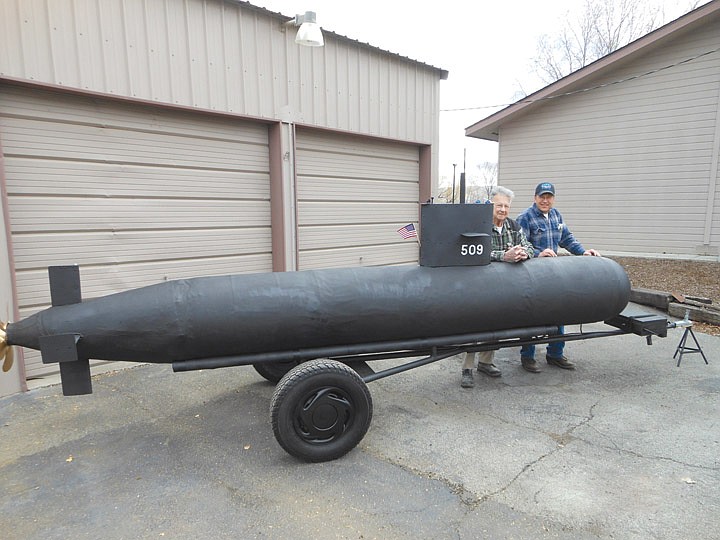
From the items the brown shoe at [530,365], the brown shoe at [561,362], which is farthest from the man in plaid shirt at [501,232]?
the brown shoe at [561,362]

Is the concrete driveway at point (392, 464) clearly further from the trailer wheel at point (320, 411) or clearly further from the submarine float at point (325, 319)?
the submarine float at point (325, 319)

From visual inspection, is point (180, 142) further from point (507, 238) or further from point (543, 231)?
point (543, 231)

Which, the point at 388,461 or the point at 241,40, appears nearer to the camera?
the point at 388,461

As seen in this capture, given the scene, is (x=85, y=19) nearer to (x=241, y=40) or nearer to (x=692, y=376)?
(x=241, y=40)

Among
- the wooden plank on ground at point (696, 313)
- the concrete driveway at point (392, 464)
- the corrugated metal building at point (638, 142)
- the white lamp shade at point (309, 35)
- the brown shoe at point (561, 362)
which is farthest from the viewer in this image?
the corrugated metal building at point (638, 142)

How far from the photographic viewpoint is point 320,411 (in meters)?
2.89

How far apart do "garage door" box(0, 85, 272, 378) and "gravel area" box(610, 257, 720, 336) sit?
7.00 meters

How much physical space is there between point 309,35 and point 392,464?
15.0ft

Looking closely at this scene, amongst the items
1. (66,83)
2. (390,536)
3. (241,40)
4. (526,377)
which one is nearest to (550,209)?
(526,377)

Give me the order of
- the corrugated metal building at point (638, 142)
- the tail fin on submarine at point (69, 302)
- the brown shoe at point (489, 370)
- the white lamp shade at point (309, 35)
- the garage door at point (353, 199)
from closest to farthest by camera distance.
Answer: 1. the tail fin on submarine at point (69, 302)
2. the brown shoe at point (489, 370)
3. the white lamp shade at point (309, 35)
4. the garage door at point (353, 199)
5. the corrugated metal building at point (638, 142)

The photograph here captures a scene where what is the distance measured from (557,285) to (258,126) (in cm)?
412

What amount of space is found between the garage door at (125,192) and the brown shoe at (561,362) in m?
3.69

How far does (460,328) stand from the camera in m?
3.37

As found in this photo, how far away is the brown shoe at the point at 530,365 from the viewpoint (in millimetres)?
4637
